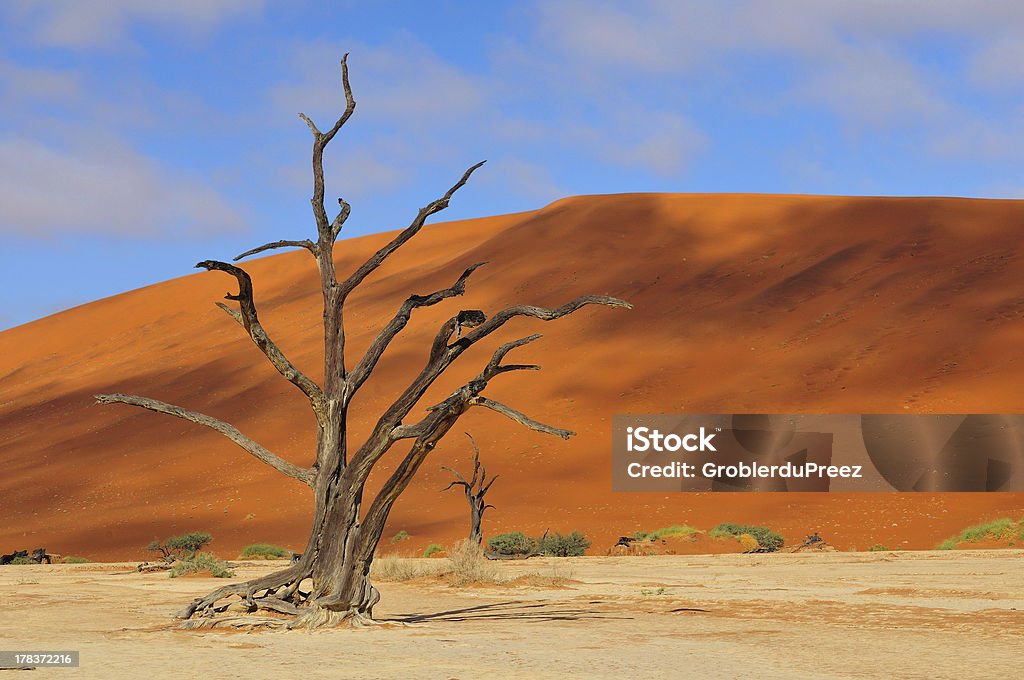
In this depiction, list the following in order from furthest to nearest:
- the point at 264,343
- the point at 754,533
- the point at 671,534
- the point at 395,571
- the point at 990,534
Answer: the point at 671,534 → the point at 754,533 → the point at 990,534 → the point at 395,571 → the point at 264,343

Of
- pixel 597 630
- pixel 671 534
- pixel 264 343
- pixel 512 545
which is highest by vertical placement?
pixel 264 343

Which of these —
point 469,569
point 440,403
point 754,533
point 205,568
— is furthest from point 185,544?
point 440,403

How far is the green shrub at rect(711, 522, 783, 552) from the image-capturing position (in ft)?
105

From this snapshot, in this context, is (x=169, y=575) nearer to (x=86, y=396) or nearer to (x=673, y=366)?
(x=673, y=366)

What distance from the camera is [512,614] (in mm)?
15492

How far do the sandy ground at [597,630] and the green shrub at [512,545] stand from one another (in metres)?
7.87

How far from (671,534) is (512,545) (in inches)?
200

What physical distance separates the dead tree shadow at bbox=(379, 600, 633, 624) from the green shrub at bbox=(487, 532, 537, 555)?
14.2 meters

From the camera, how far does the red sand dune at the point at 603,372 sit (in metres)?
39.3

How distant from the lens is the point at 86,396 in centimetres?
6794

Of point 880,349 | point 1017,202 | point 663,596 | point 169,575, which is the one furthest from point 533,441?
point 1017,202

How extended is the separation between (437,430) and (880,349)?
37937 millimetres

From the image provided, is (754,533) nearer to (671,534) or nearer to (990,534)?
(671,534)

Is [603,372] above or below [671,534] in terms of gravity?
above
